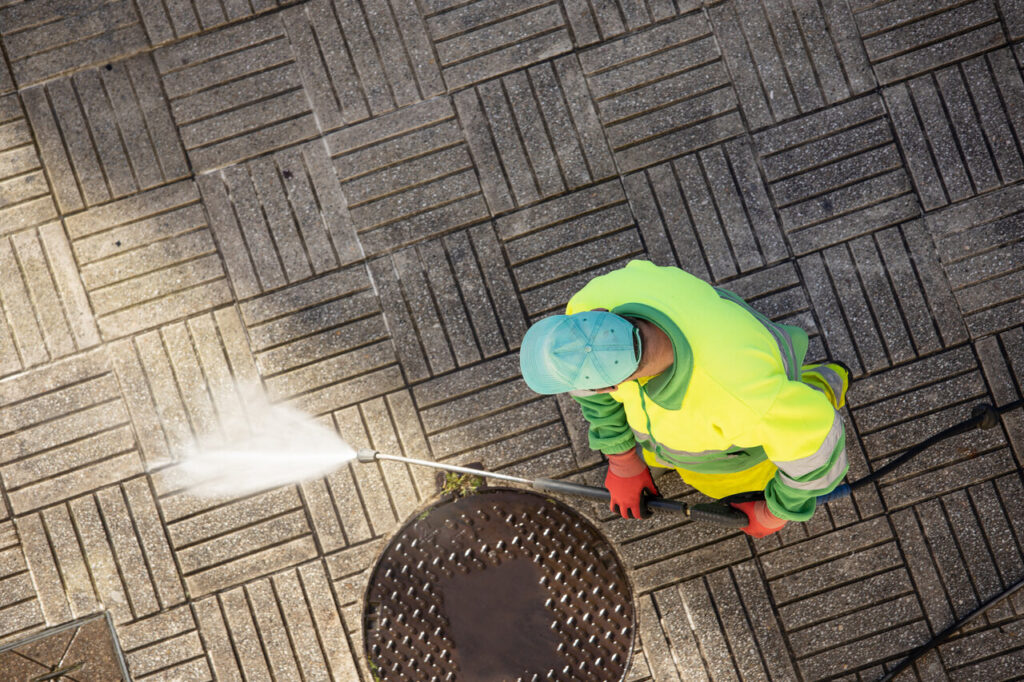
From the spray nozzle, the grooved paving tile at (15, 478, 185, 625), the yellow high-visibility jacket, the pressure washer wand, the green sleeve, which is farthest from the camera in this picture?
the grooved paving tile at (15, 478, 185, 625)

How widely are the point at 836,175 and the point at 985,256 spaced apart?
2.82 feet

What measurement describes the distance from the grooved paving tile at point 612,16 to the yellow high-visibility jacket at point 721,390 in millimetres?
1847

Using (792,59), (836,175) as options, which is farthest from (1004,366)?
(792,59)

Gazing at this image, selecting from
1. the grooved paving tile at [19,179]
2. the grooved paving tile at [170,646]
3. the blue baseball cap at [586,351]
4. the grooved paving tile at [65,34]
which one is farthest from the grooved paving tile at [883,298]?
the grooved paving tile at [19,179]

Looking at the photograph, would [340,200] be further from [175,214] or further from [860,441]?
[860,441]

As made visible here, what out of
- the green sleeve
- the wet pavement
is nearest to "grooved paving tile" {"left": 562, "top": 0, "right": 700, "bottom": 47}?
the wet pavement

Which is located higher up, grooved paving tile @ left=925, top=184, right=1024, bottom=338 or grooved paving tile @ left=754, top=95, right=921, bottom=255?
grooved paving tile @ left=754, top=95, right=921, bottom=255

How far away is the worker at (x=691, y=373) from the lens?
1995mm

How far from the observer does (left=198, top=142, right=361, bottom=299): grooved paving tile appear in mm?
3629

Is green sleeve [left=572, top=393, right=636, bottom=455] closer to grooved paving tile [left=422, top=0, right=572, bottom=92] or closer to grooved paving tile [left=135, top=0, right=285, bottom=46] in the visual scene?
grooved paving tile [left=422, top=0, right=572, bottom=92]

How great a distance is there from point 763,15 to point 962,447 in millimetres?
2426

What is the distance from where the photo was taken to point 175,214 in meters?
3.64

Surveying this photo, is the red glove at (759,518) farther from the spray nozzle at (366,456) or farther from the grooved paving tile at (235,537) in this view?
the grooved paving tile at (235,537)

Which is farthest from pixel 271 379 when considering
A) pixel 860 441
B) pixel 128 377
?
pixel 860 441
